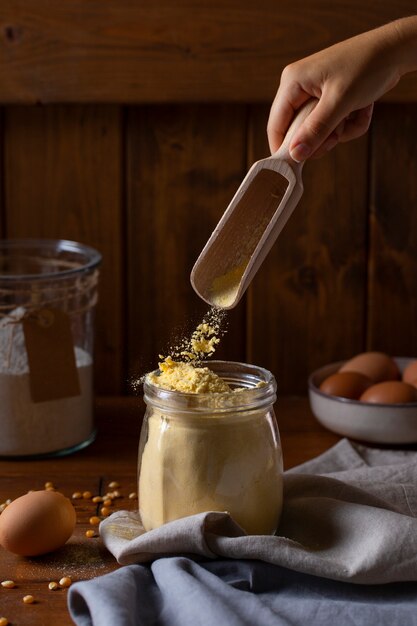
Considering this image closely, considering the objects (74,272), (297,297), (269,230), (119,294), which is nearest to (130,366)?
(119,294)

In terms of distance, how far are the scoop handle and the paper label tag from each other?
45 cm

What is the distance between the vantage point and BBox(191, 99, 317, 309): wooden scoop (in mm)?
1088

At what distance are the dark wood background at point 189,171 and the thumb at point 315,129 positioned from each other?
1.72ft

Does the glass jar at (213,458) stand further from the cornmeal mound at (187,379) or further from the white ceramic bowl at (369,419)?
the white ceramic bowl at (369,419)

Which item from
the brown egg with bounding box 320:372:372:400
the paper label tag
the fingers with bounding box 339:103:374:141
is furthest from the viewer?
the brown egg with bounding box 320:372:372:400

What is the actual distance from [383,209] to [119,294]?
0.49 m

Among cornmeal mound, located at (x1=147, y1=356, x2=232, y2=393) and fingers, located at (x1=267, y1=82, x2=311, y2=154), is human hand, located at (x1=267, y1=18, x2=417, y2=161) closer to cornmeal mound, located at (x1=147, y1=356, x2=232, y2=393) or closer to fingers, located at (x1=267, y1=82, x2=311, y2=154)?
fingers, located at (x1=267, y1=82, x2=311, y2=154)

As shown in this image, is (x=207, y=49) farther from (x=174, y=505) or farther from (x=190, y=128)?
(x=174, y=505)

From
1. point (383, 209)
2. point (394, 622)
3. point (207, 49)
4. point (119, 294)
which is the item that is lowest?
point (394, 622)

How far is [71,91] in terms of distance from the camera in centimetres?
164

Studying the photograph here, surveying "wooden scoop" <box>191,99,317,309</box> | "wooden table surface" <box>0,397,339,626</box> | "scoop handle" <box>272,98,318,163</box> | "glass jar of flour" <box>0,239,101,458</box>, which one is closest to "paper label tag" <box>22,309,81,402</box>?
"glass jar of flour" <box>0,239,101,458</box>

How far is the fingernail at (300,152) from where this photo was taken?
1.09 m

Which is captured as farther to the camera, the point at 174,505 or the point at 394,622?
the point at 174,505

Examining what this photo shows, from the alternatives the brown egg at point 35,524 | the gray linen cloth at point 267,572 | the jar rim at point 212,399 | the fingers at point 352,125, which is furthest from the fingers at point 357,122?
the brown egg at point 35,524
